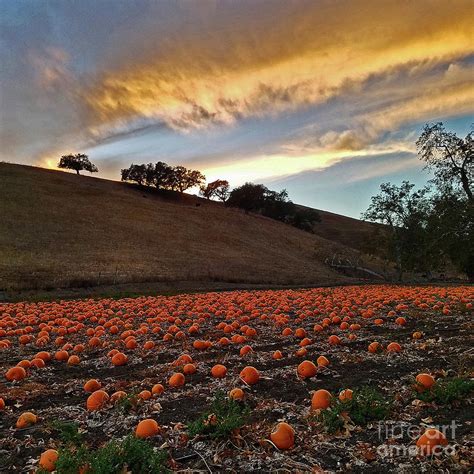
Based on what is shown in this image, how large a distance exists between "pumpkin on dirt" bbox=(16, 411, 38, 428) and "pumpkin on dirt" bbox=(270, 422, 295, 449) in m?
3.23

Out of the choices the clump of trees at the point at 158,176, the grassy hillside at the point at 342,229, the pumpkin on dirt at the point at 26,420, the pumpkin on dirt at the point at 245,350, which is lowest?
the pumpkin on dirt at the point at 26,420

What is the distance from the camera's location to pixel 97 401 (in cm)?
565

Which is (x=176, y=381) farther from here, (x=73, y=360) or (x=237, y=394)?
(x=73, y=360)

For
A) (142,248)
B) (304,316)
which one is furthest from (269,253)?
(304,316)

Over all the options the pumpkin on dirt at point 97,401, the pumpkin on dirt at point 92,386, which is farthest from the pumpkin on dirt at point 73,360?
the pumpkin on dirt at point 97,401

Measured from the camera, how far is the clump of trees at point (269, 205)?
325ft

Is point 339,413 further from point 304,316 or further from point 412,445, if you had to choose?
point 304,316

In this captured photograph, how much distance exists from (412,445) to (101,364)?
6195 mm

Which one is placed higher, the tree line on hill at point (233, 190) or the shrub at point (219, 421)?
the tree line on hill at point (233, 190)

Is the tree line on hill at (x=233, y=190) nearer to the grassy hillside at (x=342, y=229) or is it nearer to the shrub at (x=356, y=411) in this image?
the grassy hillside at (x=342, y=229)

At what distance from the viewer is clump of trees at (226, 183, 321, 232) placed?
325 feet

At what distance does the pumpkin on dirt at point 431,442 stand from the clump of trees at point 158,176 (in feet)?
325

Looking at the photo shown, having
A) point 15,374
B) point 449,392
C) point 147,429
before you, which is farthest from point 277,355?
point 15,374

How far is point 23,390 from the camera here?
21.7ft
